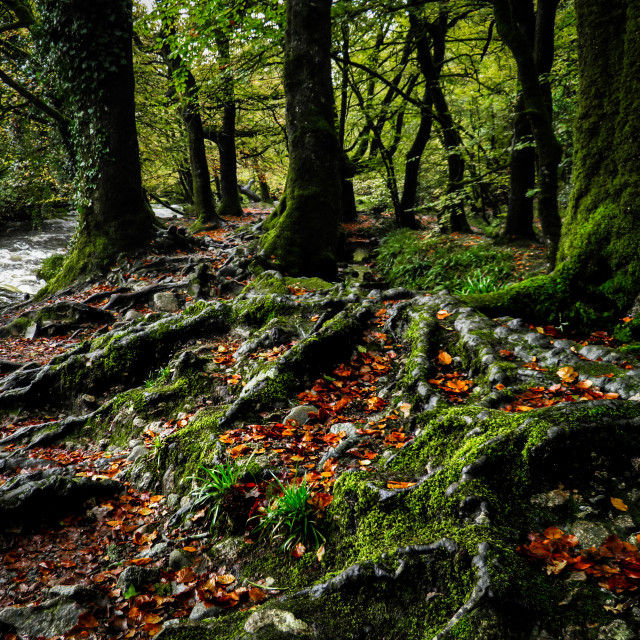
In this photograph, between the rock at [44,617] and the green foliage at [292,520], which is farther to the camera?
the green foliage at [292,520]

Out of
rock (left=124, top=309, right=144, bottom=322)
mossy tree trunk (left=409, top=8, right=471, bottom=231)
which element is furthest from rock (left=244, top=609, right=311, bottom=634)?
mossy tree trunk (left=409, top=8, right=471, bottom=231)

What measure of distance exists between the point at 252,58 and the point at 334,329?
8839mm

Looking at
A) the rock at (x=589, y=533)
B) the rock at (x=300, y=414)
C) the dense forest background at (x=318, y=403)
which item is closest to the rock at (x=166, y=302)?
the dense forest background at (x=318, y=403)

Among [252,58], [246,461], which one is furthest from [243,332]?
[252,58]

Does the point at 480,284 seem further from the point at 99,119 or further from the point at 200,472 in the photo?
the point at 99,119

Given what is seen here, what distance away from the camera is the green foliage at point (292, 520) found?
2360 mm

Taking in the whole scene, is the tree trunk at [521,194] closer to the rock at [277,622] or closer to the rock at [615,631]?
the rock at [615,631]

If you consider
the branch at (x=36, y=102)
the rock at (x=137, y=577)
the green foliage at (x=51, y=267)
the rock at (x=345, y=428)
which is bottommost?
the rock at (x=137, y=577)

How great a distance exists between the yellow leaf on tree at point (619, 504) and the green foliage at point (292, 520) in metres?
1.47

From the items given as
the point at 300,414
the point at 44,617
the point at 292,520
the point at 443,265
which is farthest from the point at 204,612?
the point at 443,265

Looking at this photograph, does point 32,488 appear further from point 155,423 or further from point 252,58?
point 252,58

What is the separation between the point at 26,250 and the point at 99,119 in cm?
925

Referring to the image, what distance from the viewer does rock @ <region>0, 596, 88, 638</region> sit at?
203 cm

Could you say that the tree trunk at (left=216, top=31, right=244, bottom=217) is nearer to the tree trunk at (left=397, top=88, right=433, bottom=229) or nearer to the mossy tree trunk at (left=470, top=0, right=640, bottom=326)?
the tree trunk at (left=397, top=88, right=433, bottom=229)
